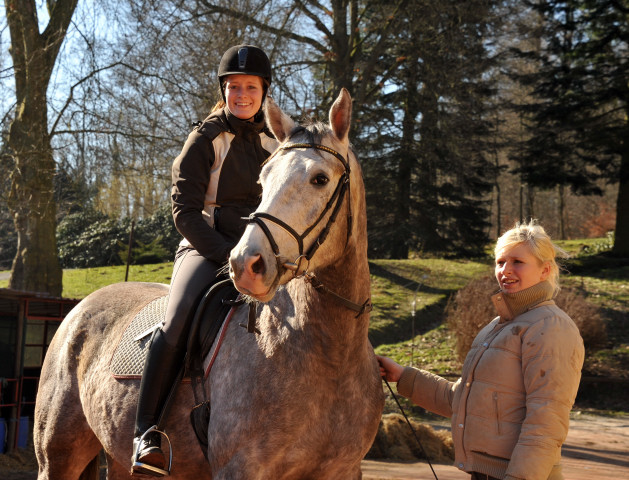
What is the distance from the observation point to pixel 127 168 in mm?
12852

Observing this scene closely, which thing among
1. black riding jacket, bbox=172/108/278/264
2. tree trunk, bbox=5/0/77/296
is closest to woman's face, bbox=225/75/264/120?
black riding jacket, bbox=172/108/278/264

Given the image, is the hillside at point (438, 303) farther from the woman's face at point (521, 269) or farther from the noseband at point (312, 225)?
the noseband at point (312, 225)

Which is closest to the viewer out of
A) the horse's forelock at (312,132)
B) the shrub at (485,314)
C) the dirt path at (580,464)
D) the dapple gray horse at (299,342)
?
the dapple gray horse at (299,342)

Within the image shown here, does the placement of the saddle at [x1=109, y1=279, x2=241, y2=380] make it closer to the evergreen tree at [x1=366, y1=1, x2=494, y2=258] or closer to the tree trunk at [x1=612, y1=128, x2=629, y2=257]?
the evergreen tree at [x1=366, y1=1, x2=494, y2=258]

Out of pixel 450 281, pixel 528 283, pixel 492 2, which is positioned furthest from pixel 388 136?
pixel 528 283

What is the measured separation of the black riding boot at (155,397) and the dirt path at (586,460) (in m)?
4.61

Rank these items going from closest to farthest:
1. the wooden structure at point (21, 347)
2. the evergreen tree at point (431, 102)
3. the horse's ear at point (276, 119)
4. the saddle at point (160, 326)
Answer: the horse's ear at point (276, 119) → the saddle at point (160, 326) → the wooden structure at point (21, 347) → the evergreen tree at point (431, 102)

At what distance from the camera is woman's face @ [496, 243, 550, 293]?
329 centimetres

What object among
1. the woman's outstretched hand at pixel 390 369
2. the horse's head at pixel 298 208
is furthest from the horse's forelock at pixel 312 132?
the woman's outstretched hand at pixel 390 369

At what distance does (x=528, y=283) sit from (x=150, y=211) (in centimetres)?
1324

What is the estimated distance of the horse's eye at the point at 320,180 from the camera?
2.93 metres

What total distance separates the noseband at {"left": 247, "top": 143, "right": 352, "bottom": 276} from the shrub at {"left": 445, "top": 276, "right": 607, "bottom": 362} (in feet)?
36.0

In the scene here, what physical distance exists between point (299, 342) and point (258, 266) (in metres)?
0.63

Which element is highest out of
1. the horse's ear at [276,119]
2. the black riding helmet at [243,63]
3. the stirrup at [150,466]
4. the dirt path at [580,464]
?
the black riding helmet at [243,63]
